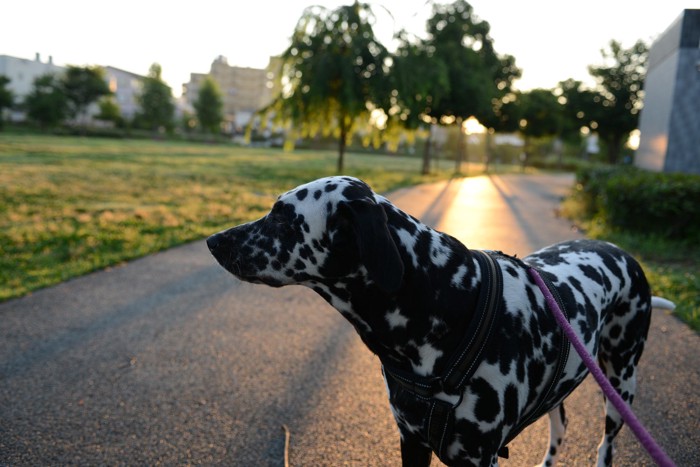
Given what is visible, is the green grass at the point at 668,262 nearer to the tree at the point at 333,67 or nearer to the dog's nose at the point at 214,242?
the dog's nose at the point at 214,242

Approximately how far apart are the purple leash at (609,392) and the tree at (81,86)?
7584 centimetres

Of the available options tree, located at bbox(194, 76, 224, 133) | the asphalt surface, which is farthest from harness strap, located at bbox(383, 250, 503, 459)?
tree, located at bbox(194, 76, 224, 133)

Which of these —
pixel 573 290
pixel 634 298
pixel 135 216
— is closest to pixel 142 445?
pixel 573 290

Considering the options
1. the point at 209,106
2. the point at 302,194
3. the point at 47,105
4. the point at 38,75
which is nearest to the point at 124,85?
the point at 38,75

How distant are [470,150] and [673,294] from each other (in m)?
79.6

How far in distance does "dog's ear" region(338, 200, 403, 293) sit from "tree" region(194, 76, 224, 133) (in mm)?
88803

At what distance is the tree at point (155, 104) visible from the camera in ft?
258

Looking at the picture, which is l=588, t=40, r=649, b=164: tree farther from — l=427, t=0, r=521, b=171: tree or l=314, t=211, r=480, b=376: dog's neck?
l=314, t=211, r=480, b=376: dog's neck

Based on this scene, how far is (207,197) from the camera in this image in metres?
15.5

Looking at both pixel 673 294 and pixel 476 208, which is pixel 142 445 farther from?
pixel 476 208

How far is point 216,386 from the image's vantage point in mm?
4074

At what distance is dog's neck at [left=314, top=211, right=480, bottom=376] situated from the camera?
6.81 ft

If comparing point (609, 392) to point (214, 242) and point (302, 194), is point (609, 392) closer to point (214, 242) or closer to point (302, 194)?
point (302, 194)

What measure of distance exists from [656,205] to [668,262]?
5.27 ft
